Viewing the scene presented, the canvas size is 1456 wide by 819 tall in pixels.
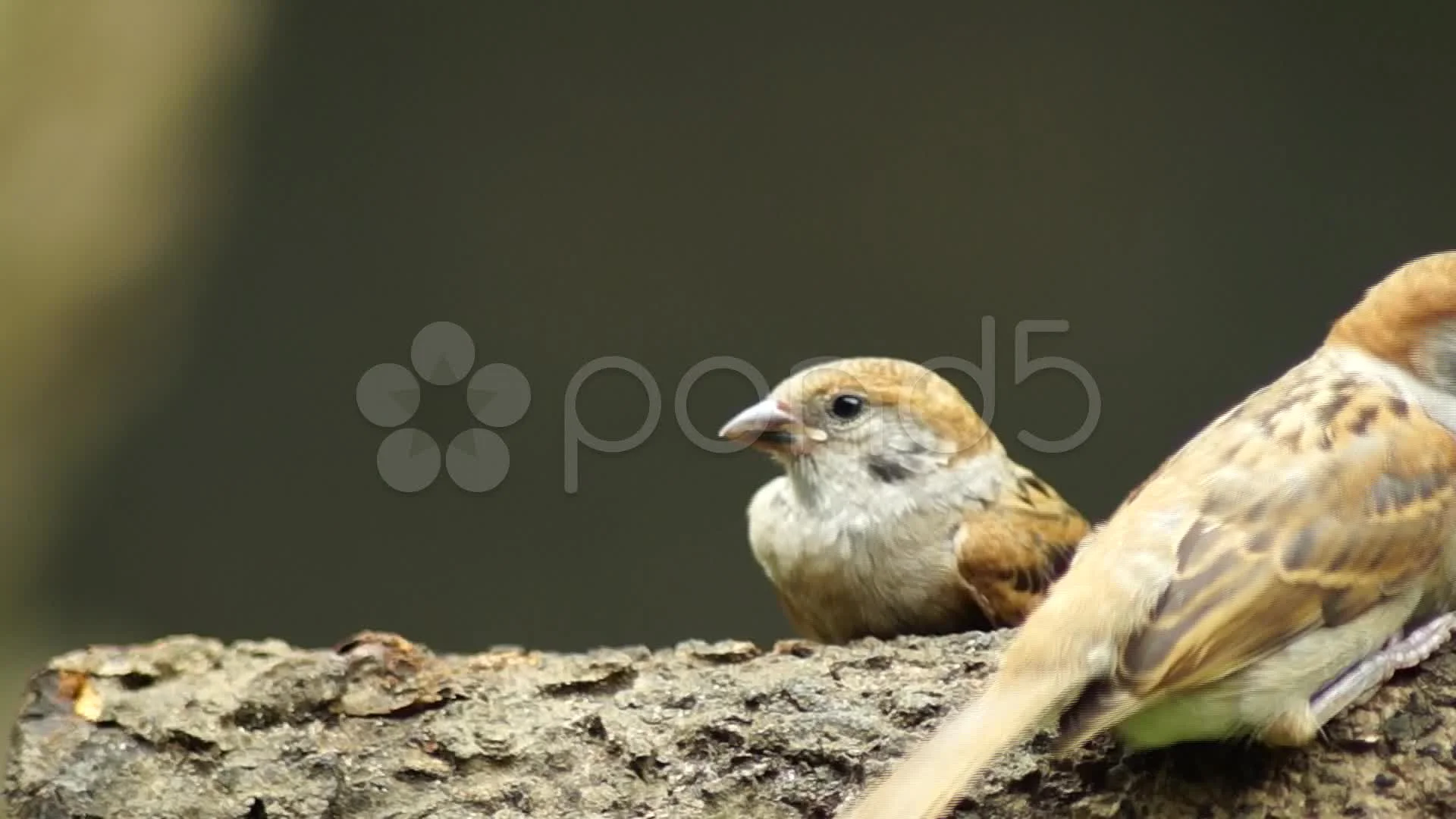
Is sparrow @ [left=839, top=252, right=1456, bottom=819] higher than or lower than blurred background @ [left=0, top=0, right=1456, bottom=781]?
lower

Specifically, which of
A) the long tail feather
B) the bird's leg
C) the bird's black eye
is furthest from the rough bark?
the bird's black eye

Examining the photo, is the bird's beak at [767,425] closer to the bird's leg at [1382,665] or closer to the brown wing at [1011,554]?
the brown wing at [1011,554]

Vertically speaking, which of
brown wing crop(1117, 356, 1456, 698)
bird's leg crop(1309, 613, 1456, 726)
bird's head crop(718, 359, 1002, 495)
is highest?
bird's head crop(718, 359, 1002, 495)

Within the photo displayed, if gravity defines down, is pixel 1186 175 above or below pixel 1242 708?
above

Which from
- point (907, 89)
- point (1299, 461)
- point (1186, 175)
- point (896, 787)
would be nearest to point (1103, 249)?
point (1186, 175)

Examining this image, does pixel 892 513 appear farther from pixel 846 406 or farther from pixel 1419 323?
pixel 1419 323

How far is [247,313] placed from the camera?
6926 millimetres

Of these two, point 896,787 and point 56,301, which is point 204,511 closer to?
point 56,301

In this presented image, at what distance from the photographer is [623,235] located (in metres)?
6.73

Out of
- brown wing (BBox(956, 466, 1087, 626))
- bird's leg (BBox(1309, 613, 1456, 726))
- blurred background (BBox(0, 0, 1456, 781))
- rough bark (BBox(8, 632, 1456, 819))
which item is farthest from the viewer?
blurred background (BBox(0, 0, 1456, 781))

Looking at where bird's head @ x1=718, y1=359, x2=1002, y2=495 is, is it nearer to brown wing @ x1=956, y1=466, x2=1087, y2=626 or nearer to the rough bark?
brown wing @ x1=956, y1=466, x2=1087, y2=626

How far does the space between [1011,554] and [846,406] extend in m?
0.52

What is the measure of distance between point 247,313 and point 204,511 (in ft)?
2.70

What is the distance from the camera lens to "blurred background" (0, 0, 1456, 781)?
6.58 meters
